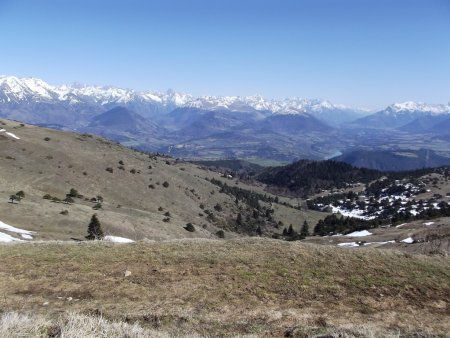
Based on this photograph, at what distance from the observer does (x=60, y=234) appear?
5209 cm

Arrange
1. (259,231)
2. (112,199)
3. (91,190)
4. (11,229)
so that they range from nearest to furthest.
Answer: (11,229) < (91,190) < (112,199) < (259,231)

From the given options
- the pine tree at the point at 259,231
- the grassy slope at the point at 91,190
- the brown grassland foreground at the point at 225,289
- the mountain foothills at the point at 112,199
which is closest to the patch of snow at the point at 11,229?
the mountain foothills at the point at 112,199

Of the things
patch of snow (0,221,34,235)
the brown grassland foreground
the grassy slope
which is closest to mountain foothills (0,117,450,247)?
the grassy slope

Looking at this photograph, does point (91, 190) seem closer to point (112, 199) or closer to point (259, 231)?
point (112, 199)

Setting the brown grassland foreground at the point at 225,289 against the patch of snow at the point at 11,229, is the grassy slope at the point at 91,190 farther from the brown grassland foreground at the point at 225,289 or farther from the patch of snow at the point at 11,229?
the brown grassland foreground at the point at 225,289

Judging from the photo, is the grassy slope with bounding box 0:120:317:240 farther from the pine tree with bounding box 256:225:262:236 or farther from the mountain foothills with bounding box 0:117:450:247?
the pine tree with bounding box 256:225:262:236

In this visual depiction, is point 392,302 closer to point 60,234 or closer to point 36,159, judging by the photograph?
point 60,234

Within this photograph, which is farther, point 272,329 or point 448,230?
point 448,230

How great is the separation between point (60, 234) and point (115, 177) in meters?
72.4

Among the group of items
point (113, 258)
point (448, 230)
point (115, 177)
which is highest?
point (113, 258)

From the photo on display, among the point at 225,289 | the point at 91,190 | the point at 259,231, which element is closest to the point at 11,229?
the point at 225,289

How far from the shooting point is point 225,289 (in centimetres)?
1748

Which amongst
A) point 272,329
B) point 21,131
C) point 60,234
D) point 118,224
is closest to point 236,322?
point 272,329

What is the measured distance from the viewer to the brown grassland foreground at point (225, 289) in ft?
45.6
